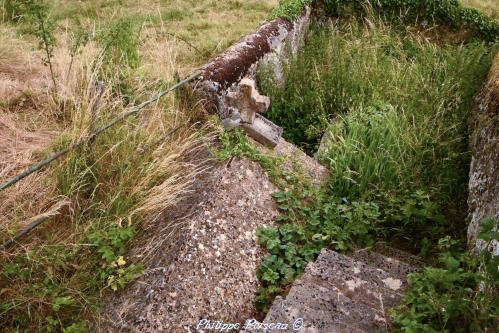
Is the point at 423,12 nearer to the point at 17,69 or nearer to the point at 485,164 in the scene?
the point at 485,164

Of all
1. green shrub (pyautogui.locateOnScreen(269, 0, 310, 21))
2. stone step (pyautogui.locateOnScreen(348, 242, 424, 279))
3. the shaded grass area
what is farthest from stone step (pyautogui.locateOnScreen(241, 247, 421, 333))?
green shrub (pyautogui.locateOnScreen(269, 0, 310, 21))

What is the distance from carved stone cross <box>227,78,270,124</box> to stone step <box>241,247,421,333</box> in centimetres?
145

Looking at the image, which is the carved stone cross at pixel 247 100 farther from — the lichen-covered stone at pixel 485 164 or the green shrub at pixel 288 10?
the green shrub at pixel 288 10

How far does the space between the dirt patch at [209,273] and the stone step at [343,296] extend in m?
0.38

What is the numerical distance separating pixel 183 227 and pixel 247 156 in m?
1.03

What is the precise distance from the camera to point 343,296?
2611 millimetres

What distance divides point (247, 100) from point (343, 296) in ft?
6.28

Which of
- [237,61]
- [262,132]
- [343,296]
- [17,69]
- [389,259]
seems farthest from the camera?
[17,69]

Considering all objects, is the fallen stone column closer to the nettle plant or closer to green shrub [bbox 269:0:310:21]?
green shrub [bbox 269:0:310:21]

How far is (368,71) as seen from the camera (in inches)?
216

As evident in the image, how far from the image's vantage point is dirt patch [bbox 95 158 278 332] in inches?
97.2

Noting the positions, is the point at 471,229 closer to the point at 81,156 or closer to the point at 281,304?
the point at 281,304

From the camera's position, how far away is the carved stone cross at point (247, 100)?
12.1 ft

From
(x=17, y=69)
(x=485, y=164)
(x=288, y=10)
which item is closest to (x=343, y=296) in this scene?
(x=485, y=164)
